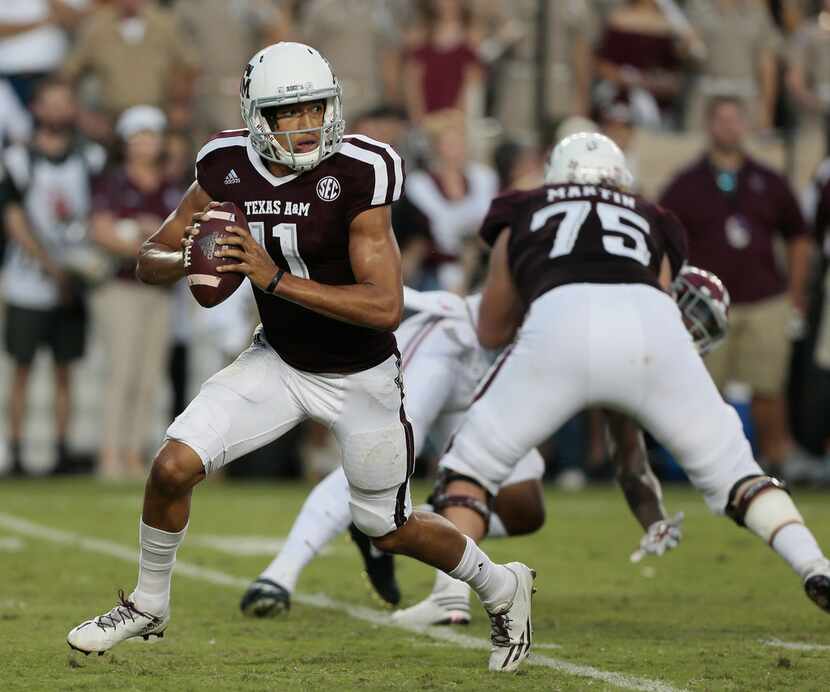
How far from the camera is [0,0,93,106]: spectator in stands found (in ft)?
36.1

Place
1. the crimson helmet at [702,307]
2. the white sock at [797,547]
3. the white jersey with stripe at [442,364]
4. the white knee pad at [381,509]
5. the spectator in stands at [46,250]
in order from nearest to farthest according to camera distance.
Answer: the white knee pad at [381,509], the white sock at [797,547], the crimson helmet at [702,307], the white jersey with stripe at [442,364], the spectator in stands at [46,250]

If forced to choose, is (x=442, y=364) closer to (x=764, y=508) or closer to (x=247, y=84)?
(x=764, y=508)

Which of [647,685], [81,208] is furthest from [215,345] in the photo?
[647,685]

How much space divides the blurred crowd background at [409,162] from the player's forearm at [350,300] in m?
4.42

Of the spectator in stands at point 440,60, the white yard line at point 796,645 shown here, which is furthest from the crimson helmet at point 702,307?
the spectator in stands at point 440,60

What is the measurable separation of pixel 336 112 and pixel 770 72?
851 cm

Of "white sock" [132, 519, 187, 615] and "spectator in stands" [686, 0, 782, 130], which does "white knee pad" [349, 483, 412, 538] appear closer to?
"white sock" [132, 519, 187, 615]

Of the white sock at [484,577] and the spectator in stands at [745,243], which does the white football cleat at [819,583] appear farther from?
the spectator in stands at [745,243]

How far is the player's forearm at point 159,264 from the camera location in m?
4.40

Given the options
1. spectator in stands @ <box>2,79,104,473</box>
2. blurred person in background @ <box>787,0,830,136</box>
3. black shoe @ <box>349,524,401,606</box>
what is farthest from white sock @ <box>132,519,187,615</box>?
blurred person in background @ <box>787,0,830,136</box>

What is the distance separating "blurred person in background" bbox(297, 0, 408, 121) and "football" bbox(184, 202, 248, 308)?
23.3 ft

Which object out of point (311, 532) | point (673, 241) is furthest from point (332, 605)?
point (673, 241)

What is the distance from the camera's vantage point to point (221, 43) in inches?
446

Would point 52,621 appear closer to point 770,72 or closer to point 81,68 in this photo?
point 81,68
